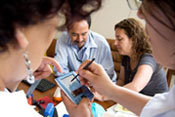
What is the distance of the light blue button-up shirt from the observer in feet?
4.87

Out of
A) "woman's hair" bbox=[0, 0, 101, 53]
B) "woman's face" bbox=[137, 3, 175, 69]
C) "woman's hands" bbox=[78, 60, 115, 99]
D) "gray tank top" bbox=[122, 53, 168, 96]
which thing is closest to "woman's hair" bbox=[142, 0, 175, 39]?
"woman's face" bbox=[137, 3, 175, 69]

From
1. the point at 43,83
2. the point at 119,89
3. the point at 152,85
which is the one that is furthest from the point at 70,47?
the point at 119,89

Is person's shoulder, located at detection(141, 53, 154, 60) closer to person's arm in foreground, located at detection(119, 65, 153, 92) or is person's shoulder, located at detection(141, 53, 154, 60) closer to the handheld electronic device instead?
person's arm in foreground, located at detection(119, 65, 153, 92)

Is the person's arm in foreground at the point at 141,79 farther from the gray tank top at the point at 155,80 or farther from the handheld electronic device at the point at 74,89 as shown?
the handheld electronic device at the point at 74,89

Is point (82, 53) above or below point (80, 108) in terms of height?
below

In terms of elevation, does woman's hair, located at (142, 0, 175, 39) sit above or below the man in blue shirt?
above

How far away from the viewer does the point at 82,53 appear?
4.99 feet

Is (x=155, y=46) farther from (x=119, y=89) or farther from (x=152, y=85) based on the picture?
(x=152, y=85)

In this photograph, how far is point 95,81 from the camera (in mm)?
744

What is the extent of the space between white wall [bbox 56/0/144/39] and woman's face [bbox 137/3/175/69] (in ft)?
5.29

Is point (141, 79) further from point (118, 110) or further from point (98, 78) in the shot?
point (98, 78)

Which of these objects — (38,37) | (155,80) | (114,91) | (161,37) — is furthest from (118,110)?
(38,37)

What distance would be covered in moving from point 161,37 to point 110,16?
178 cm

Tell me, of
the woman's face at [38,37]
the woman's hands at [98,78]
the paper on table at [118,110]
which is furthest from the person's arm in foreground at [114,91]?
the woman's face at [38,37]
